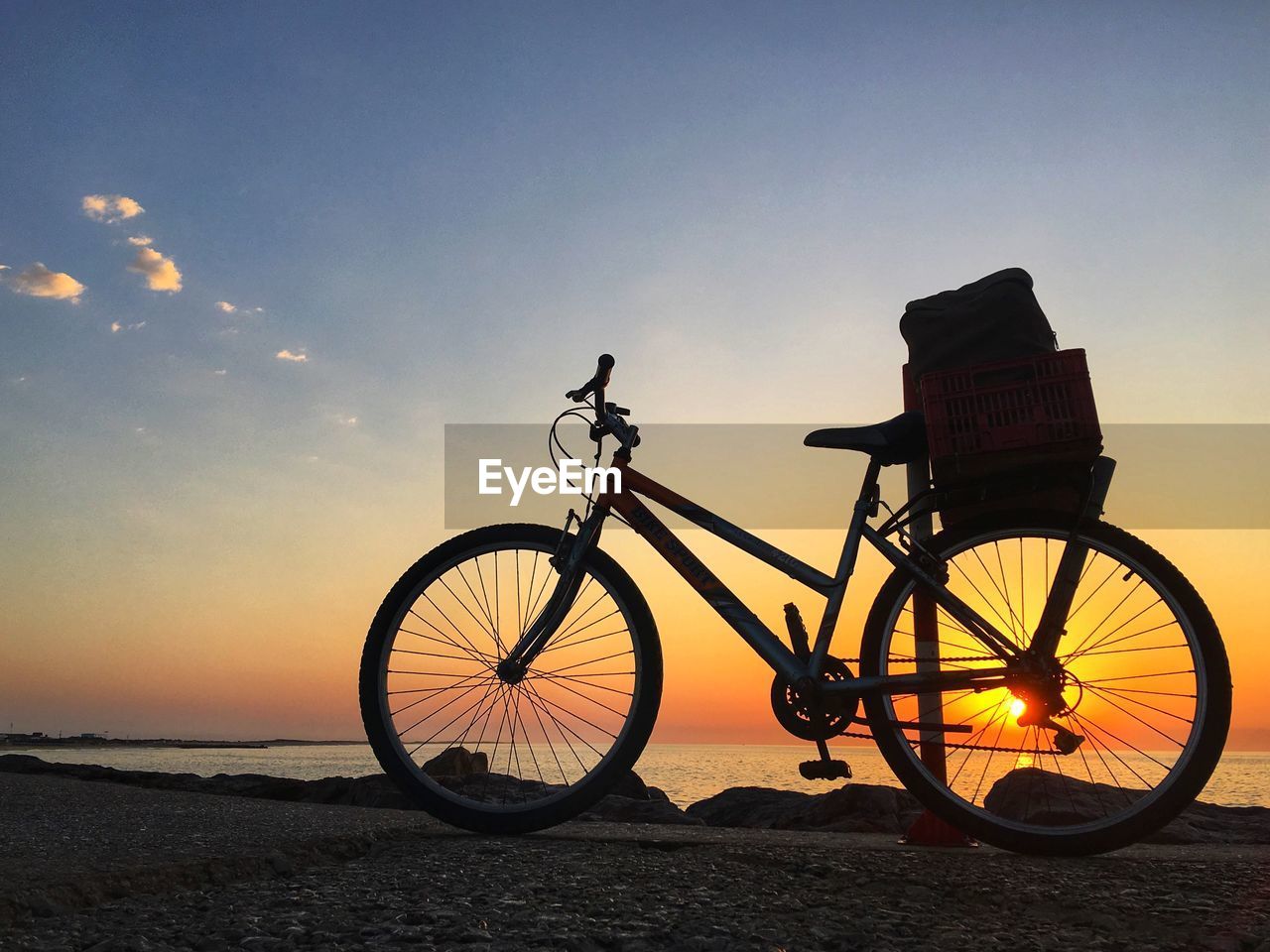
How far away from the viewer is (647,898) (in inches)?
88.3

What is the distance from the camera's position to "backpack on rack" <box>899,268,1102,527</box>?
2979 mm

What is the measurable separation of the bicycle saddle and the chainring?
31.0 inches

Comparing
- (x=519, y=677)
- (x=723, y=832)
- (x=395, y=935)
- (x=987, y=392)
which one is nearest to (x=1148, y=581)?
(x=987, y=392)

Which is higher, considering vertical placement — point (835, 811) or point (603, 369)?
point (603, 369)

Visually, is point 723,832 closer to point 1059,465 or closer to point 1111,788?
point 1111,788

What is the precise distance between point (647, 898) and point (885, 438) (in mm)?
1814

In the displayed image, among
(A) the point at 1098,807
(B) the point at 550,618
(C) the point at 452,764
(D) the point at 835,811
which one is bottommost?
(D) the point at 835,811

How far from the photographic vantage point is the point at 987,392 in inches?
121

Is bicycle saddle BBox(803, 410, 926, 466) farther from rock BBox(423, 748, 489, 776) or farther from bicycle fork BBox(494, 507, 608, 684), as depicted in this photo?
rock BBox(423, 748, 489, 776)

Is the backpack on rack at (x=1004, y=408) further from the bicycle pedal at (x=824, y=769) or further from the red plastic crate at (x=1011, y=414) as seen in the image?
the bicycle pedal at (x=824, y=769)

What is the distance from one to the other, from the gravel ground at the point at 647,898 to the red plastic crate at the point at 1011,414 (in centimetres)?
133

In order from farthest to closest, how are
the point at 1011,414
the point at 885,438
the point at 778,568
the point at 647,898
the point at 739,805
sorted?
1. the point at 739,805
2. the point at 778,568
3. the point at 885,438
4. the point at 1011,414
5. the point at 647,898

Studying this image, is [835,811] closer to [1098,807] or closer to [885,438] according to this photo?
[1098,807]

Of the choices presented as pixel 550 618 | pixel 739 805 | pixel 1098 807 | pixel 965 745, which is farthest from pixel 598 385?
pixel 739 805
